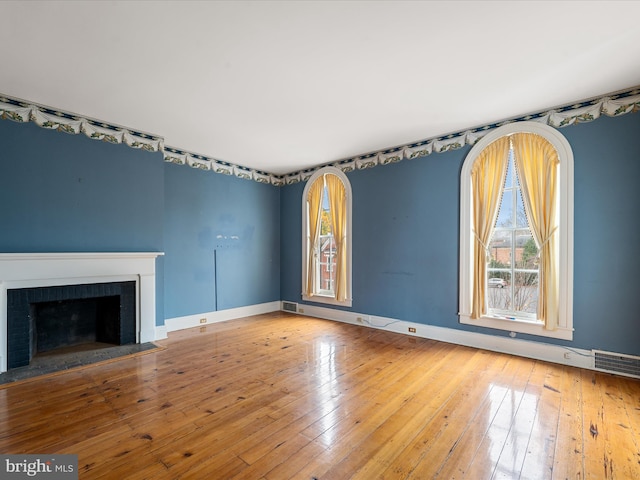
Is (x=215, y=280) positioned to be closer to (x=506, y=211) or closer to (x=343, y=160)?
(x=343, y=160)

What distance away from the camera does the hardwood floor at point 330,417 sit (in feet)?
5.88

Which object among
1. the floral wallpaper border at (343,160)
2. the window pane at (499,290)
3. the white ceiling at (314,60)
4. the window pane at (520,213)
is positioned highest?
the white ceiling at (314,60)

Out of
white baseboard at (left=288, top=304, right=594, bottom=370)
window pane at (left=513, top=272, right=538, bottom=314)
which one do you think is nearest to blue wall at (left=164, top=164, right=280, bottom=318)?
white baseboard at (left=288, top=304, right=594, bottom=370)

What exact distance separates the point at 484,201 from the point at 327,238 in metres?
2.71

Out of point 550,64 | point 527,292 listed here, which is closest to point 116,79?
point 550,64

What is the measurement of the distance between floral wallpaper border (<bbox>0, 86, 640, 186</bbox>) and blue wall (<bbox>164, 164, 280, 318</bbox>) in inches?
8.4

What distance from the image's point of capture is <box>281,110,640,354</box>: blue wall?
3.04 metres

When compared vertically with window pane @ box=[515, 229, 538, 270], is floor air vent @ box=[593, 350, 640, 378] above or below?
below

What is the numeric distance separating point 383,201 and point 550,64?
2.57 metres

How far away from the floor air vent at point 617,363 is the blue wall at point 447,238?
66 mm

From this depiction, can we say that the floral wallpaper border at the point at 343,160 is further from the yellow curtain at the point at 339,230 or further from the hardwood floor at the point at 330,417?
the hardwood floor at the point at 330,417

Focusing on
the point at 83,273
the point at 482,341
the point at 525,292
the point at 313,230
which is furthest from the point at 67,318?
the point at 525,292

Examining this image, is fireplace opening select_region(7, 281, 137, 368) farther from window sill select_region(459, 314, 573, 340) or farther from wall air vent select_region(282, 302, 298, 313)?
window sill select_region(459, 314, 573, 340)

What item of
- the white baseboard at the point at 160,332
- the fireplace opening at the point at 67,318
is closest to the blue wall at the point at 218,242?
the white baseboard at the point at 160,332
